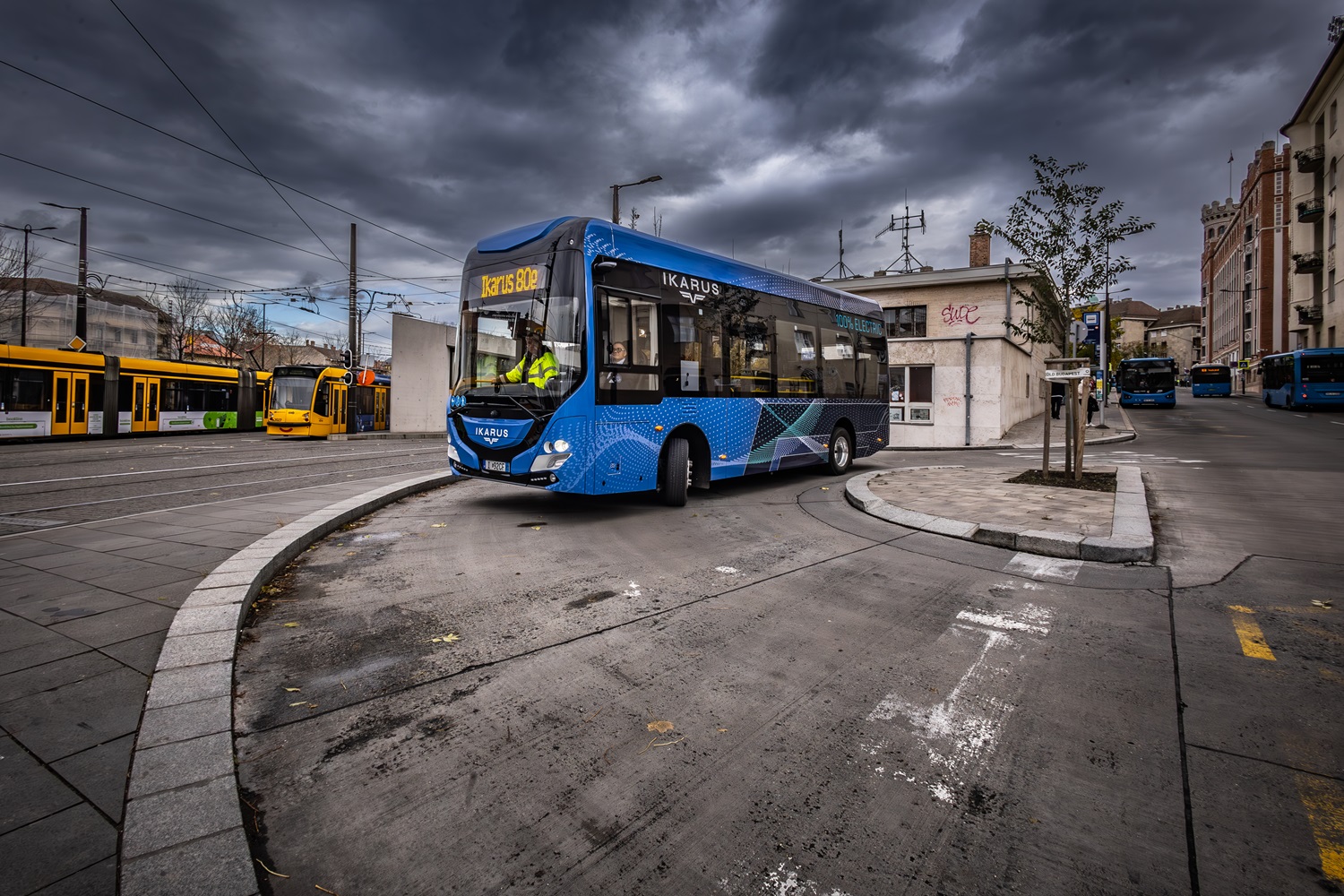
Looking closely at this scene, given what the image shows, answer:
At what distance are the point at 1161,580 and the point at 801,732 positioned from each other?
3.98 metres

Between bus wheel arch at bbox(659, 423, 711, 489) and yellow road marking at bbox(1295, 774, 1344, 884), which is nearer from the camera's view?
yellow road marking at bbox(1295, 774, 1344, 884)

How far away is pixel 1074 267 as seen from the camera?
10.9 m

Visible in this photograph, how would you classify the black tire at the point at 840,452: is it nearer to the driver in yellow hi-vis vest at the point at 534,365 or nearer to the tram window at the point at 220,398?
the driver in yellow hi-vis vest at the point at 534,365

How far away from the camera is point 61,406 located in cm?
2203

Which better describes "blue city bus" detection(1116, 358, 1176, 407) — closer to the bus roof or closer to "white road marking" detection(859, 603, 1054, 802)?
the bus roof

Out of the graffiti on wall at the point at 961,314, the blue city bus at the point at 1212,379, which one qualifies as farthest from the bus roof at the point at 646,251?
the blue city bus at the point at 1212,379

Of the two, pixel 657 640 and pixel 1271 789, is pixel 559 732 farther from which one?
pixel 1271 789

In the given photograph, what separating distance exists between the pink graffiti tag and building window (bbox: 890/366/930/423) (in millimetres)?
9013

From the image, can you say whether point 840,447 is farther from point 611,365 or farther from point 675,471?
point 611,365

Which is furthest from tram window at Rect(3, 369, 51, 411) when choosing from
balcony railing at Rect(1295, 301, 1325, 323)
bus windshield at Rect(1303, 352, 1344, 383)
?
balcony railing at Rect(1295, 301, 1325, 323)

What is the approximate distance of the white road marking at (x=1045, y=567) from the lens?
5270 millimetres

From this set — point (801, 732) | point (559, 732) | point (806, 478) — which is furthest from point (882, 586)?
point (806, 478)

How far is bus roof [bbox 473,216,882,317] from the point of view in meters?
7.57

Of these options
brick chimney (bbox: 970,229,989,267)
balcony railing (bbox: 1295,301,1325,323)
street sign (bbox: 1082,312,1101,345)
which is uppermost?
brick chimney (bbox: 970,229,989,267)
